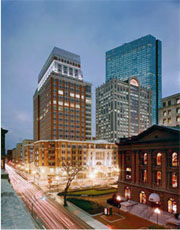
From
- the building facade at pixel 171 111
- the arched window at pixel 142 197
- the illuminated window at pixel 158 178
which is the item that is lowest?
the arched window at pixel 142 197

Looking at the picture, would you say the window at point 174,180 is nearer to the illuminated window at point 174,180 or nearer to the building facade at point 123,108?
the illuminated window at point 174,180

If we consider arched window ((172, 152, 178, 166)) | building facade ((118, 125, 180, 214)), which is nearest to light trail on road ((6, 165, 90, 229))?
building facade ((118, 125, 180, 214))

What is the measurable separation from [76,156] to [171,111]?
Result: 174ft

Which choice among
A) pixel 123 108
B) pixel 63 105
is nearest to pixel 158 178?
pixel 63 105

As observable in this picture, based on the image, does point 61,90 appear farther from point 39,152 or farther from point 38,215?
point 38,215

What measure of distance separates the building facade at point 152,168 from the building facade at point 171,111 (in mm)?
11954

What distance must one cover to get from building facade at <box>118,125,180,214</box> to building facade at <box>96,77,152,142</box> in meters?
109

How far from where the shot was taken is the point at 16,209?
6035 millimetres

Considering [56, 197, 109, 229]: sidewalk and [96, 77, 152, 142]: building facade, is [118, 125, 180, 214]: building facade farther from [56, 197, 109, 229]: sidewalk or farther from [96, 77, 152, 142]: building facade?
[96, 77, 152, 142]: building facade

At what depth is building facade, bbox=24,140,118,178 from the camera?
85.2 meters

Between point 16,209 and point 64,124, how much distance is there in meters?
96.2

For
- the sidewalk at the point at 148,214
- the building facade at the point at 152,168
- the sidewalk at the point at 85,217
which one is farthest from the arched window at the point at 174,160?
the sidewalk at the point at 85,217

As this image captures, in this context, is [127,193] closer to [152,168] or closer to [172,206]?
[152,168]

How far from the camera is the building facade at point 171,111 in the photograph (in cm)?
4844
